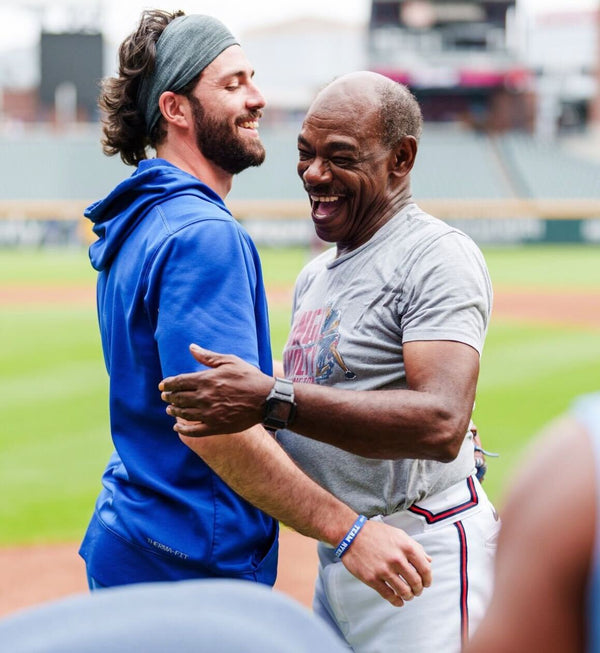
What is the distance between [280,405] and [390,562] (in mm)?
476

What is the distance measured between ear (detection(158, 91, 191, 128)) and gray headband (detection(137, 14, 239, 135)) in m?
0.02

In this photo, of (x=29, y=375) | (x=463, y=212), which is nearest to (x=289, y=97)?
(x=463, y=212)

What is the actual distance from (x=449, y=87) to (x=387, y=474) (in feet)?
156

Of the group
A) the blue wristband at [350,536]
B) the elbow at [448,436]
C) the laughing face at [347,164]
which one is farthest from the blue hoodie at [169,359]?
the elbow at [448,436]

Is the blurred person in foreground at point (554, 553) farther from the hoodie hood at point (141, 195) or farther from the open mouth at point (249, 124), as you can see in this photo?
the open mouth at point (249, 124)

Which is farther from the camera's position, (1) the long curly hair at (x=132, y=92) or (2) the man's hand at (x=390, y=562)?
(1) the long curly hair at (x=132, y=92)

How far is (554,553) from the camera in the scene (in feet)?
3.03

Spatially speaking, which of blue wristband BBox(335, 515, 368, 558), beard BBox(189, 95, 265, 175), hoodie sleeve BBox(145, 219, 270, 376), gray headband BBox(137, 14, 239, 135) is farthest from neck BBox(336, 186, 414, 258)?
blue wristband BBox(335, 515, 368, 558)

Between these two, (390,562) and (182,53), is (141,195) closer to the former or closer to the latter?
(182,53)

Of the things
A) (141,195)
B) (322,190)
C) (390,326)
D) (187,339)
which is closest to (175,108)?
(141,195)

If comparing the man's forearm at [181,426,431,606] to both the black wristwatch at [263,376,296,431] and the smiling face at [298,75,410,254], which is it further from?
the smiling face at [298,75,410,254]

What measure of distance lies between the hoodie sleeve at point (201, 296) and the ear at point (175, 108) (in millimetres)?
506

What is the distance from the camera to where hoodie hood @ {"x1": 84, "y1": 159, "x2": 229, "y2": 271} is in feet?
8.05

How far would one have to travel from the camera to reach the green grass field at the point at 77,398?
6.67m
